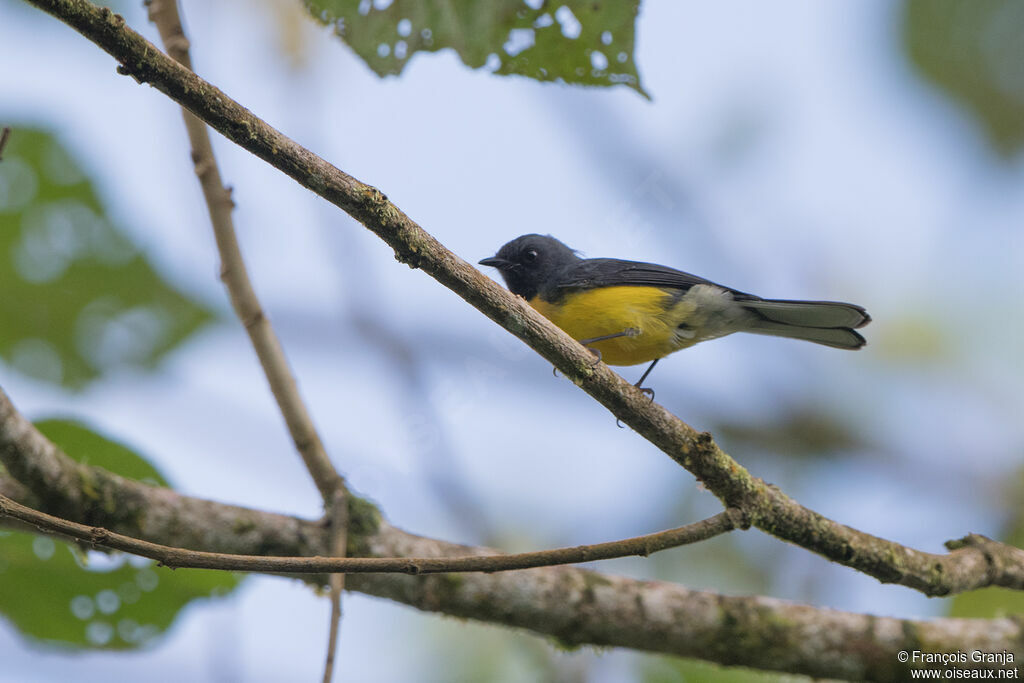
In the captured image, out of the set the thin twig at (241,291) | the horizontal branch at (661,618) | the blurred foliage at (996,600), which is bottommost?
the horizontal branch at (661,618)

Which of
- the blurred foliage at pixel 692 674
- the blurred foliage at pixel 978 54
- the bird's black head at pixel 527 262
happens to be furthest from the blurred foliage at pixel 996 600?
the blurred foliage at pixel 978 54

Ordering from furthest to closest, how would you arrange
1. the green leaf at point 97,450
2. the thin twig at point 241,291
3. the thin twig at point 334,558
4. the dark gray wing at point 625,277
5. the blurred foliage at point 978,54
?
the blurred foliage at point 978,54 → the dark gray wing at point 625,277 → the green leaf at point 97,450 → the thin twig at point 241,291 → the thin twig at point 334,558

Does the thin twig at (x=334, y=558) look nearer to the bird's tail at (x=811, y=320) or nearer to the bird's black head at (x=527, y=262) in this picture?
the bird's tail at (x=811, y=320)

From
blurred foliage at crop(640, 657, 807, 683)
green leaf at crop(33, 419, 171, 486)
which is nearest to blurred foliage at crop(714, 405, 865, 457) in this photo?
blurred foliage at crop(640, 657, 807, 683)

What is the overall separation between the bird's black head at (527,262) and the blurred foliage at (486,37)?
2.28m

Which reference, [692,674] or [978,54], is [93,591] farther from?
[978,54]

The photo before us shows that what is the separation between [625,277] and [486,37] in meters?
2.19

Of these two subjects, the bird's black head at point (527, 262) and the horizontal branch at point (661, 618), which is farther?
the bird's black head at point (527, 262)

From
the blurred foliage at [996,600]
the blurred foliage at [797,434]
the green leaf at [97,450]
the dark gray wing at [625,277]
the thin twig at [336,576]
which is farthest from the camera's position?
the blurred foliage at [797,434]

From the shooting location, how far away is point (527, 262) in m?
5.47

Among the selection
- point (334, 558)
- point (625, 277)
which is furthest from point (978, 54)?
point (334, 558)

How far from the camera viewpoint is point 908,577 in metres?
3.50

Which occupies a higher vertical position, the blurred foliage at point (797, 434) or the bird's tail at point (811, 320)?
the blurred foliage at point (797, 434)

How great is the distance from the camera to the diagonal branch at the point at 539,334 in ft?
6.87
